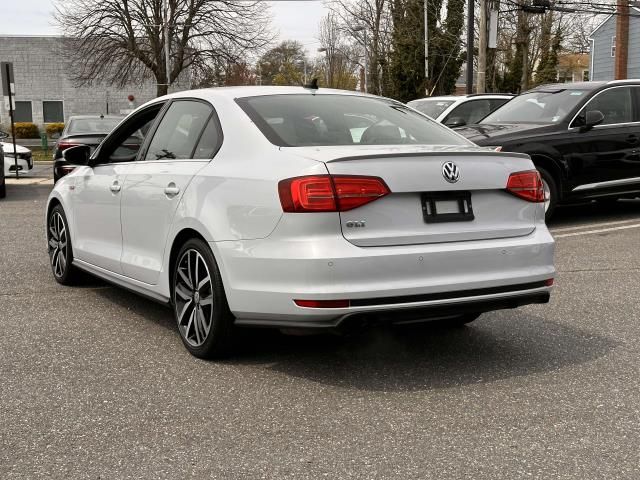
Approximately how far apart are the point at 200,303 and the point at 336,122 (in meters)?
1.31

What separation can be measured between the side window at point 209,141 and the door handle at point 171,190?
0.72ft

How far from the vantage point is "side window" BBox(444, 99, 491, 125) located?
1289 cm

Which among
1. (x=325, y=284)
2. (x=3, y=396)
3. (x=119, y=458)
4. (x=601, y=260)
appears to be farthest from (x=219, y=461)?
(x=601, y=260)

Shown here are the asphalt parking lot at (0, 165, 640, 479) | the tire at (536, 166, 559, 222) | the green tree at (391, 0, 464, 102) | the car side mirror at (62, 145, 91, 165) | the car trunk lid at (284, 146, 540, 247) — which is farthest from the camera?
the green tree at (391, 0, 464, 102)

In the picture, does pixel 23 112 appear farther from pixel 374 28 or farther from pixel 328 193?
pixel 328 193

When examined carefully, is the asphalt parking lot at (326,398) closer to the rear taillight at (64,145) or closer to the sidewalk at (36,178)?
the rear taillight at (64,145)

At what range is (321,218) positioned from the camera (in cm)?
388

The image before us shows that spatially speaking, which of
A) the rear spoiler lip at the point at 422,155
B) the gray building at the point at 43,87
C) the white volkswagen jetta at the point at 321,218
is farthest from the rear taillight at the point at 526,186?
the gray building at the point at 43,87

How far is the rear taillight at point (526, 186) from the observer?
4402 mm

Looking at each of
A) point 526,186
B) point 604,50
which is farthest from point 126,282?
point 604,50

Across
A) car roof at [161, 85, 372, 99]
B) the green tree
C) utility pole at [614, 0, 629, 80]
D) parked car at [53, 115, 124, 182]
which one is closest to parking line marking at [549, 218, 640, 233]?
car roof at [161, 85, 372, 99]

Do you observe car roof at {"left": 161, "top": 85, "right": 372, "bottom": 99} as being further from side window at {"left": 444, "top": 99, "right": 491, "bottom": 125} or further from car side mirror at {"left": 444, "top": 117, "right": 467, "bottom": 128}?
side window at {"left": 444, "top": 99, "right": 491, "bottom": 125}

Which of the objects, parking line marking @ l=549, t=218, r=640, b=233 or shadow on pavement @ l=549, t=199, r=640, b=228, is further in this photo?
shadow on pavement @ l=549, t=199, r=640, b=228

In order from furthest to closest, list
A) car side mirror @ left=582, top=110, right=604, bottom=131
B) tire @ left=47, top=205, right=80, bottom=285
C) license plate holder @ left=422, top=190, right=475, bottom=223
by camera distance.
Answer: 1. car side mirror @ left=582, top=110, right=604, bottom=131
2. tire @ left=47, top=205, right=80, bottom=285
3. license plate holder @ left=422, top=190, right=475, bottom=223
